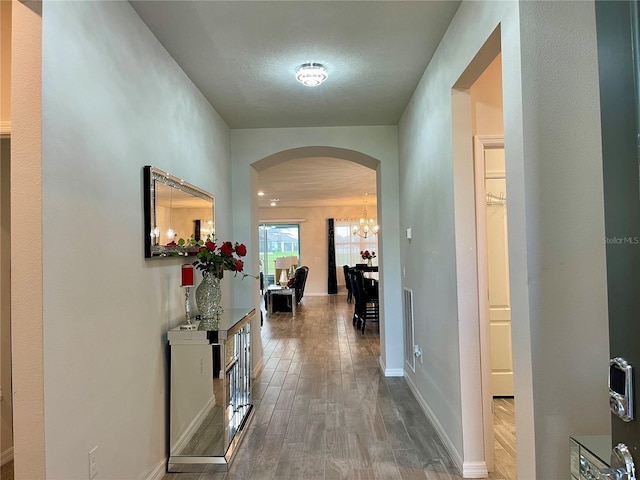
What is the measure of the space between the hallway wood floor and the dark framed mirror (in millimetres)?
1458

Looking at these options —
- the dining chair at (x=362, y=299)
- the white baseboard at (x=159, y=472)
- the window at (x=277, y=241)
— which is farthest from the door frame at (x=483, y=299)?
the window at (x=277, y=241)

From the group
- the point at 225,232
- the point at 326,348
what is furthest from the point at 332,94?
the point at 326,348

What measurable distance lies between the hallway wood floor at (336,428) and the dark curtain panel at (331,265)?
22.0 ft

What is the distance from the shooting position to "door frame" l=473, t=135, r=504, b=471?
2.29m

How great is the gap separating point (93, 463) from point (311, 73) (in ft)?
8.82

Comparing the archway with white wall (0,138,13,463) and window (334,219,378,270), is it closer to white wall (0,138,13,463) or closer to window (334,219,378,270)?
white wall (0,138,13,463)

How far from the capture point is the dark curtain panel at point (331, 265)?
11844mm

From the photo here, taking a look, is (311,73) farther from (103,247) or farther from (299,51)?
(103,247)

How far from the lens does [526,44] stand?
145 cm

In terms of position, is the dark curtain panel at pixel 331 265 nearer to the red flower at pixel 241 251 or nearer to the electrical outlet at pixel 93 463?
the red flower at pixel 241 251

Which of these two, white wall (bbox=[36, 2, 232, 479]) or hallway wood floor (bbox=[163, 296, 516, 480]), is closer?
white wall (bbox=[36, 2, 232, 479])

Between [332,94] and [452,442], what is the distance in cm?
287

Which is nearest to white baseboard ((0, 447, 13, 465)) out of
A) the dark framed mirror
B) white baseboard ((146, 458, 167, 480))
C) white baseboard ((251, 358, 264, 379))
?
white baseboard ((146, 458, 167, 480))

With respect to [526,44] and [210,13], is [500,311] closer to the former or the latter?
[526,44]
